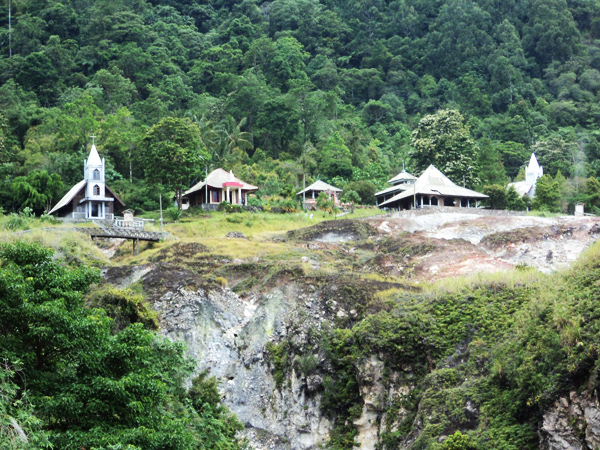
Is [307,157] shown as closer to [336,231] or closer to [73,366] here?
[336,231]

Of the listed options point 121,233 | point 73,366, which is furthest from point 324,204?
point 73,366

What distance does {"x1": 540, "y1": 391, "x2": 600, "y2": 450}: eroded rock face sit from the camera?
39031 millimetres

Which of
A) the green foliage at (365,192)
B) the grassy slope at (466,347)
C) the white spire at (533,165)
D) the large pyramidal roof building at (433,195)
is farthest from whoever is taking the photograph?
the white spire at (533,165)

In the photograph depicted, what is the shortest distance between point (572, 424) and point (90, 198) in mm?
56580

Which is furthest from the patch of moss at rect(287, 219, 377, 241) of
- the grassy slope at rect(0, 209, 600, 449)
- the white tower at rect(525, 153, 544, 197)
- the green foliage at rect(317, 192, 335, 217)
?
the white tower at rect(525, 153, 544, 197)

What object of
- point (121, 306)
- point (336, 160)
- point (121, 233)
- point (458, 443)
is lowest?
point (458, 443)

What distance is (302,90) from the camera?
134m

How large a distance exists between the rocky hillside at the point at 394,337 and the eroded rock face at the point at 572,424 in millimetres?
57

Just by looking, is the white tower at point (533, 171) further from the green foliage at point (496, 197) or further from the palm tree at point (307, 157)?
the palm tree at point (307, 157)

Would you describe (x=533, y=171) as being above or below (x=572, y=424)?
above

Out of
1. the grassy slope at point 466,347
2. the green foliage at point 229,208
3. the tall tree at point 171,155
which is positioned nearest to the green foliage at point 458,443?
the grassy slope at point 466,347

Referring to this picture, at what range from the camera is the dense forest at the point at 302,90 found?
106 m

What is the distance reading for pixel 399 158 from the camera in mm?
133500

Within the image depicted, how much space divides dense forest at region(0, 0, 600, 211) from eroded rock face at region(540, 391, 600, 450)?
53.8m
